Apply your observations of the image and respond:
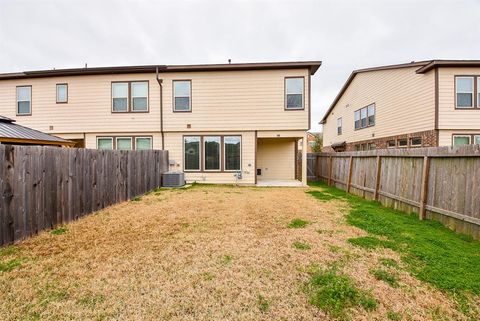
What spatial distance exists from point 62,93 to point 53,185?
1053 cm

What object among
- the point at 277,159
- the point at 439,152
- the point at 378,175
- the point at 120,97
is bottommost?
the point at 378,175

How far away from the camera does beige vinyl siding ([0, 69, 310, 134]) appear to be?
40.1 ft

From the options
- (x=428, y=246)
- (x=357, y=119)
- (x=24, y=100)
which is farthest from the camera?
(x=357, y=119)

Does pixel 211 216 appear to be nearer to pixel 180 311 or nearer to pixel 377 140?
pixel 180 311

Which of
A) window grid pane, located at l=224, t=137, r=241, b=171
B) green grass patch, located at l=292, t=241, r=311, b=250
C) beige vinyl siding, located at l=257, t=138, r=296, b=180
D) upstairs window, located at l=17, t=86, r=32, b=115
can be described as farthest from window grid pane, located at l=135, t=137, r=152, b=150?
green grass patch, located at l=292, t=241, r=311, b=250

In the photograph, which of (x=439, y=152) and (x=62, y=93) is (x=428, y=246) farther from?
(x=62, y=93)

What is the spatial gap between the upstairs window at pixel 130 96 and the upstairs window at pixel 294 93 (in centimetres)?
756

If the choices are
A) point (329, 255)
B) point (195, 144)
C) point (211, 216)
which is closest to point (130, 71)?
point (195, 144)

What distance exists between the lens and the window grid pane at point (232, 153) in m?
12.4

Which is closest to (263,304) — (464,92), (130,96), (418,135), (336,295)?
(336,295)

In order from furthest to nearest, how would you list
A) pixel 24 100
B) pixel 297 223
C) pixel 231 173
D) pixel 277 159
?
pixel 277 159 → pixel 24 100 → pixel 231 173 → pixel 297 223

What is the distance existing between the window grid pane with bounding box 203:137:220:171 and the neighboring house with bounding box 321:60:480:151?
10867mm

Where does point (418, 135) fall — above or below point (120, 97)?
below

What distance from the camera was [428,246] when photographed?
402cm
